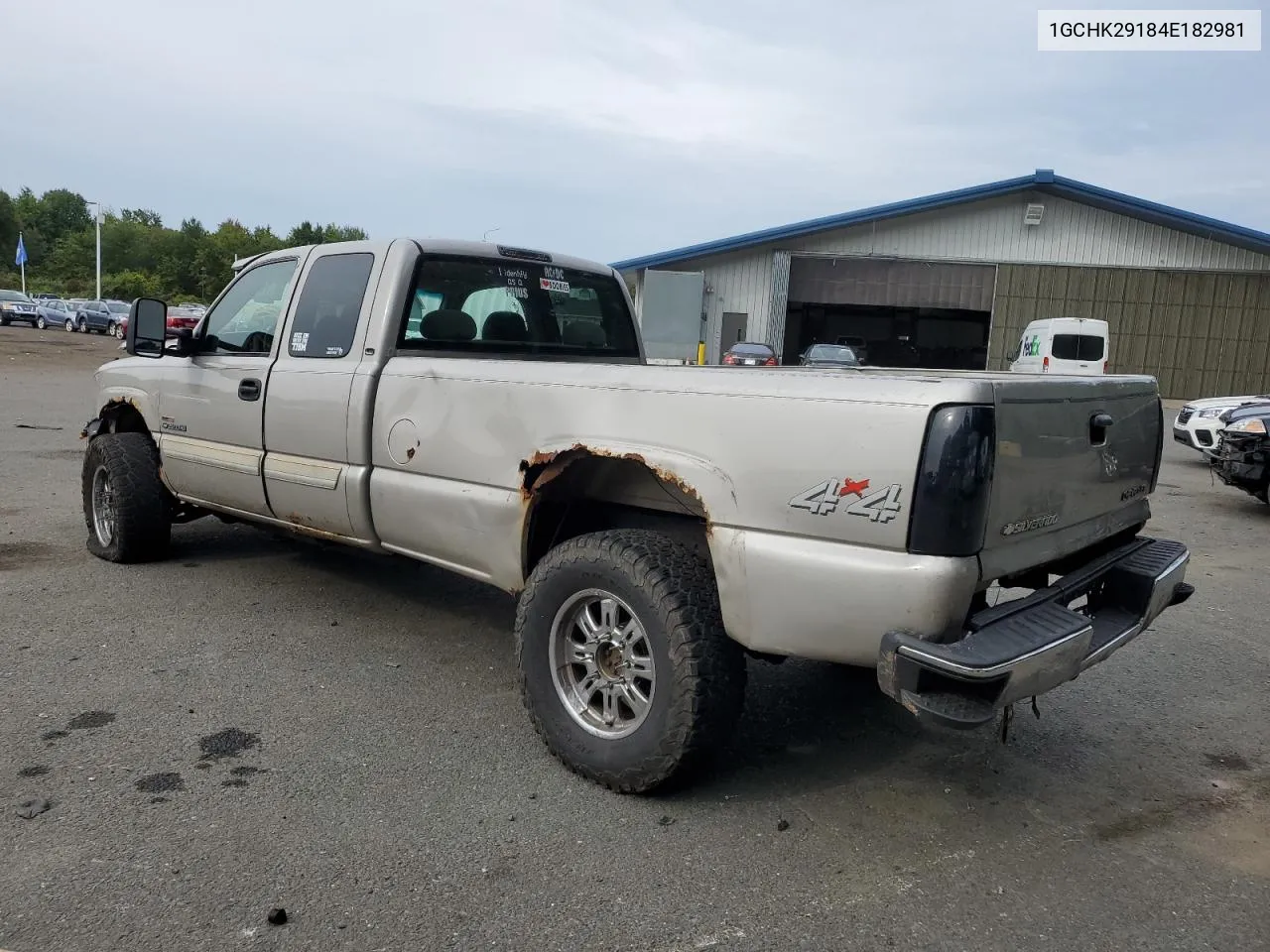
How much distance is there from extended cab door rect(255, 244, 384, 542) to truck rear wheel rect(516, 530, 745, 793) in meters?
1.27

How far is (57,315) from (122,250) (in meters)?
55.1

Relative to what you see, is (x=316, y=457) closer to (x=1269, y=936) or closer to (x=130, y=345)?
(x=130, y=345)

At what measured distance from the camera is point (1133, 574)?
3461 mm

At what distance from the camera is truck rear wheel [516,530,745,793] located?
304cm

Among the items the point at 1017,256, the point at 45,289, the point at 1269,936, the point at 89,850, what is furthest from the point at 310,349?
the point at 45,289

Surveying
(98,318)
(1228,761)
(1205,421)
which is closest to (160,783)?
(1228,761)

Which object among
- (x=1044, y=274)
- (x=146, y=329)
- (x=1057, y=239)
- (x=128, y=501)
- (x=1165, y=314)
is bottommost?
(x=128, y=501)

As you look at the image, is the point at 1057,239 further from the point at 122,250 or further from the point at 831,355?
the point at 122,250

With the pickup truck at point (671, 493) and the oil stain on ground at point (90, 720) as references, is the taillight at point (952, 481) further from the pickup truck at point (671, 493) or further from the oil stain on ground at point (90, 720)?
the oil stain on ground at point (90, 720)

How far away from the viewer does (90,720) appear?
3.73 m

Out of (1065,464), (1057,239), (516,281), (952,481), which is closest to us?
(952,481)

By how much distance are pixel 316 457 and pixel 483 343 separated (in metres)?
0.96

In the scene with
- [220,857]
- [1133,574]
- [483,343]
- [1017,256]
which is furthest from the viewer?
[1017,256]

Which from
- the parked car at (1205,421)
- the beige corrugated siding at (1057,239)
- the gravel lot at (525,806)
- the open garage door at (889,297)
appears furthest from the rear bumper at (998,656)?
the beige corrugated siding at (1057,239)
